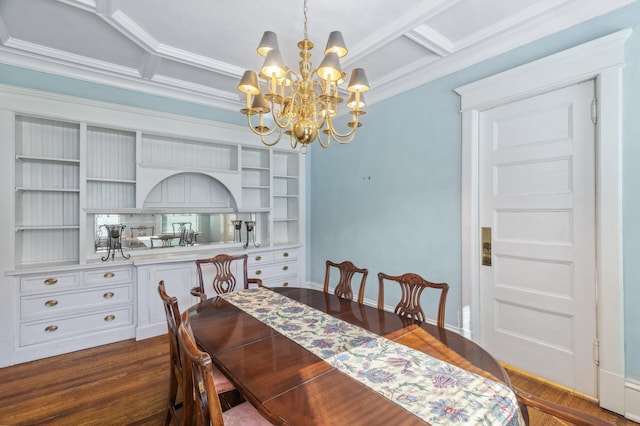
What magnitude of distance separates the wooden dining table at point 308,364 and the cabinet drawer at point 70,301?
165cm

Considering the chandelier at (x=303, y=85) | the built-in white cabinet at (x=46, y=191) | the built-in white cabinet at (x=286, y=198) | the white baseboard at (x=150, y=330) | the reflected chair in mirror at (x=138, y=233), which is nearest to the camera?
the chandelier at (x=303, y=85)

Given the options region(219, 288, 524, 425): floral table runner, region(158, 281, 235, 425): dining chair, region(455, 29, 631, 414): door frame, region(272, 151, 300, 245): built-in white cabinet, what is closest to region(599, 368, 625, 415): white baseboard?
region(455, 29, 631, 414): door frame

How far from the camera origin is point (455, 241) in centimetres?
282

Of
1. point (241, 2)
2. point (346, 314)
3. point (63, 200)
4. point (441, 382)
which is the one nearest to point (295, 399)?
point (441, 382)

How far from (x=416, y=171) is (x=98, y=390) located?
10.7ft

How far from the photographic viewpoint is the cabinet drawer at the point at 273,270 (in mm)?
3885

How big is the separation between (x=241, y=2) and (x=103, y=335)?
3231 mm

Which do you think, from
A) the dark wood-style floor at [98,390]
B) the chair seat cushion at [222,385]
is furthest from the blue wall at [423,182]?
the chair seat cushion at [222,385]

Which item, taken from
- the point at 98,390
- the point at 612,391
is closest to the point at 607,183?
the point at 612,391

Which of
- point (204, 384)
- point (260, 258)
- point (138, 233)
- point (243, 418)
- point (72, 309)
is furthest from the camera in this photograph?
point (260, 258)

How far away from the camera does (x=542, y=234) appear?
233 centimetres

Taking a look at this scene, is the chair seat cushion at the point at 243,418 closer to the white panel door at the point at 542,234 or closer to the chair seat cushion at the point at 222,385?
the chair seat cushion at the point at 222,385

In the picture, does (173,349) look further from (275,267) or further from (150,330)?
(275,267)

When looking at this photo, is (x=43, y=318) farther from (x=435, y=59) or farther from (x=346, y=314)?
(x=435, y=59)
